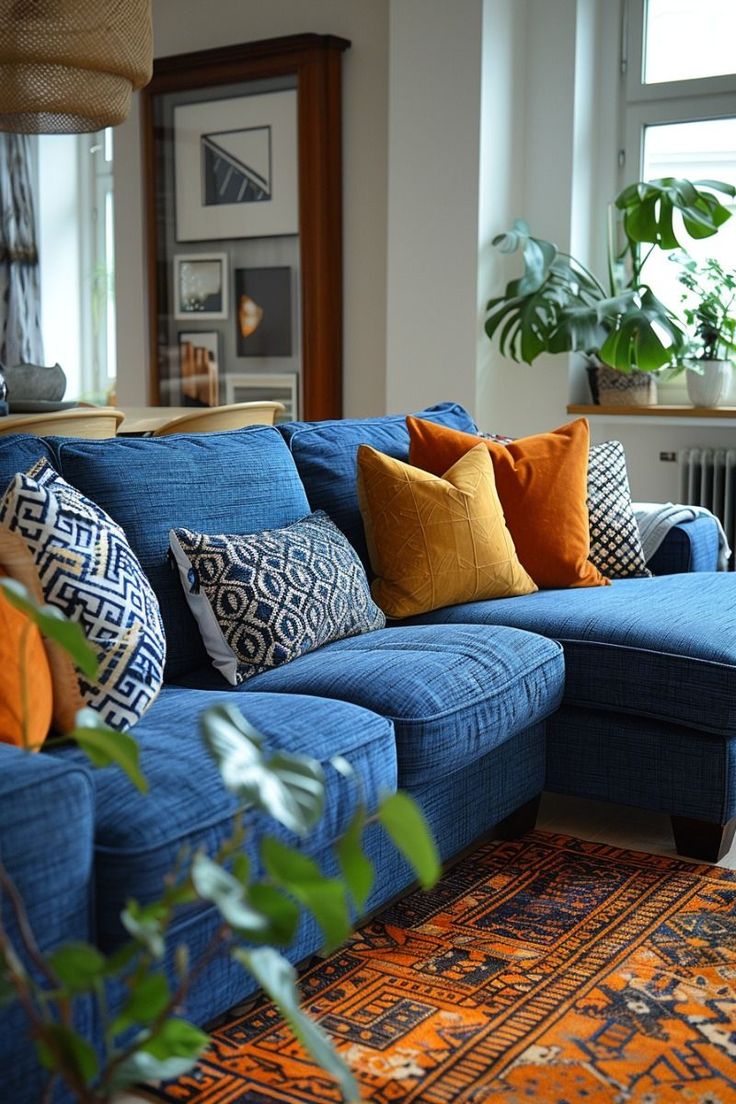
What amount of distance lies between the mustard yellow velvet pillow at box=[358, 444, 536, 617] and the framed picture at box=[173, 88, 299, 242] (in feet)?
9.22

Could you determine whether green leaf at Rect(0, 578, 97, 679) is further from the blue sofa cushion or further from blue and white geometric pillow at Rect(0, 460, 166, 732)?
the blue sofa cushion

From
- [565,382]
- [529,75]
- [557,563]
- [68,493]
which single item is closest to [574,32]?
[529,75]

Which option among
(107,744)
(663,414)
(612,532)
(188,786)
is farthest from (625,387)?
(107,744)

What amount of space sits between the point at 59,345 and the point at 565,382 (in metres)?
3.48

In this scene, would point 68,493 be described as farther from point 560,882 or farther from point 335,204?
point 335,204

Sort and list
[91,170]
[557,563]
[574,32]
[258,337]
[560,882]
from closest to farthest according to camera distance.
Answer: [560,882] → [557,563] → [574,32] → [258,337] → [91,170]

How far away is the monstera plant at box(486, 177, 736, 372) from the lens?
4.62 m

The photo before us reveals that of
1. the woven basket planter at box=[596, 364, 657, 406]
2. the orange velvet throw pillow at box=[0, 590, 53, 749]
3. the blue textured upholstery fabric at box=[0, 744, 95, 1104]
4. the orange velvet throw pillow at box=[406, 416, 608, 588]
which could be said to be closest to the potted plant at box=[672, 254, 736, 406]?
the woven basket planter at box=[596, 364, 657, 406]

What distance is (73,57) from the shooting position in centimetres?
349

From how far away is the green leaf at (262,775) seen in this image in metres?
0.89

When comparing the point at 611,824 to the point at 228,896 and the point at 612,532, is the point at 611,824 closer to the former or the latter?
the point at 612,532

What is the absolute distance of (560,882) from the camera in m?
2.49

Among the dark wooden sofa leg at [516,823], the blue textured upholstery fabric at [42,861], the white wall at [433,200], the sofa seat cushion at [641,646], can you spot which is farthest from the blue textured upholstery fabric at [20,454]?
the white wall at [433,200]

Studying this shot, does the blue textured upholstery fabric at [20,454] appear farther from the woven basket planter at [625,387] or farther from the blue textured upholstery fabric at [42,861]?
the woven basket planter at [625,387]
